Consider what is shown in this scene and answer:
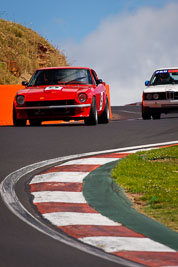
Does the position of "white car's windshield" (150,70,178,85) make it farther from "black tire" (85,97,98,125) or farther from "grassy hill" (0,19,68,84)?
"grassy hill" (0,19,68,84)

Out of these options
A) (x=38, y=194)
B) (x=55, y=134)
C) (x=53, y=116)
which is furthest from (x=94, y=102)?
(x=38, y=194)

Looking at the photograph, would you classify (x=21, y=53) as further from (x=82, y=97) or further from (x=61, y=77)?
(x=82, y=97)

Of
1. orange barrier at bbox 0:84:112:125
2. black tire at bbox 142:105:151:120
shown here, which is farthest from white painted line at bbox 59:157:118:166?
orange barrier at bbox 0:84:112:125

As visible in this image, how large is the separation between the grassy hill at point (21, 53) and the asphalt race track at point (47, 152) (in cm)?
1711

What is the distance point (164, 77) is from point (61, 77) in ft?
14.7

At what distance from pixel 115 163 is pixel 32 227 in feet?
13.3

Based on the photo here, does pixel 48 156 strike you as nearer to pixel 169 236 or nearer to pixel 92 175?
pixel 92 175

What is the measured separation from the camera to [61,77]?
57.5ft

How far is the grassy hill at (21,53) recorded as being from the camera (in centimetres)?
3378

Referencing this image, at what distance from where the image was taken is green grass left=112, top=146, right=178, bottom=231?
20.8 ft

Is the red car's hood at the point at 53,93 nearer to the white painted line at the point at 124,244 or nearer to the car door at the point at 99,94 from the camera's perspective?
the car door at the point at 99,94

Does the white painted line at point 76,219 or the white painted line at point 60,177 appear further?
the white painted line at point 60,177

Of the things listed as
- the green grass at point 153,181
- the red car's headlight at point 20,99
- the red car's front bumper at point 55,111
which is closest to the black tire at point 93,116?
the red car's front bumper at point 55,111

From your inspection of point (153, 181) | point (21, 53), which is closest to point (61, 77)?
point (153, 181)
